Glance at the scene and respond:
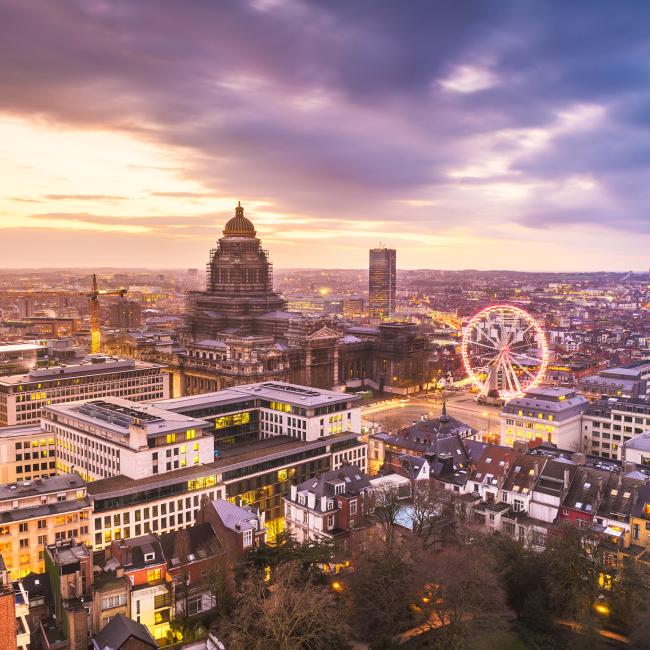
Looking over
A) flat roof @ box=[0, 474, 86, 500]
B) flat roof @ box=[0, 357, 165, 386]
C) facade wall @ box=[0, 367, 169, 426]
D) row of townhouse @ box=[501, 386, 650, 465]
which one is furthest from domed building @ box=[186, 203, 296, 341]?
flat roof @ box=[0, 474, 86, 500]

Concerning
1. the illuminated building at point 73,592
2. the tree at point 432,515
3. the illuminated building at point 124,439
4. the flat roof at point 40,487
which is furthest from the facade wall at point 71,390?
the tree at point 432,515

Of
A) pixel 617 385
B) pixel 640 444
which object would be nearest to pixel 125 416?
pixel 640 444

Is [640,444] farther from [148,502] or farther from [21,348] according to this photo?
[21,348]

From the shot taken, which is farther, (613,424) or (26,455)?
(613,424)

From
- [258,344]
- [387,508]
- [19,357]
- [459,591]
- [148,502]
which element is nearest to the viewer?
[459,591]

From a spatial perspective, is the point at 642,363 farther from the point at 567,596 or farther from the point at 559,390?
the point at 567,596

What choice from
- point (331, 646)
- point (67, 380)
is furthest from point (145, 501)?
point (67, 380)

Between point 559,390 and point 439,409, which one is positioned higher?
point 559,390
